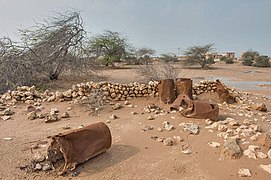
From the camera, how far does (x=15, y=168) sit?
11.1 ft

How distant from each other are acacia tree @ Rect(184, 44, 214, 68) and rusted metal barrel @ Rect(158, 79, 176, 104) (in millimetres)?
22094

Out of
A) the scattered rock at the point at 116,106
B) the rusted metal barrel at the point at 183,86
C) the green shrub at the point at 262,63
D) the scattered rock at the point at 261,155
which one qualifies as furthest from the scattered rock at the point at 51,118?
the green shrub at the point at 262,63

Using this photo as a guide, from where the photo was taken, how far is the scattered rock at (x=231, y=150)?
134 inches

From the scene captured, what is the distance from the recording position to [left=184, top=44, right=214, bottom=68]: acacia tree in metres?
28.4

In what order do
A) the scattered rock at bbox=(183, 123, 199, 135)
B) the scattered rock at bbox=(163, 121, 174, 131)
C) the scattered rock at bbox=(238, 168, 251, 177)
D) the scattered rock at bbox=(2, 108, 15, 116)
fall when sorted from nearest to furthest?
the scattered rock at bbox=(238, 168, 251, 177) → the scattered rock at bbox=(183, 123, 199, 135) → the scattered rock at bbox=(163, 121, 174, 131) → the scattered rock at bbox=(2, 108, 15, 116)

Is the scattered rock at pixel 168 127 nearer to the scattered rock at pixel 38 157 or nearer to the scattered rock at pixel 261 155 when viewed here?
the scattered rock at pixel 261 155

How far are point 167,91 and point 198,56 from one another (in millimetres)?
22950

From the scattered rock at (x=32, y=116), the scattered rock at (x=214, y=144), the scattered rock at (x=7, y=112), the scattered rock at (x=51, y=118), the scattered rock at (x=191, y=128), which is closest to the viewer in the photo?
the scattered rock at (x=214, y=144)

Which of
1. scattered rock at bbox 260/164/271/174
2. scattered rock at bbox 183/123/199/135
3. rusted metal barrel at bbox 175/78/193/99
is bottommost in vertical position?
scattered rock at bbox 260/164/271/174

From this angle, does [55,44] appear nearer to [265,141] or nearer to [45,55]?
[45,55]

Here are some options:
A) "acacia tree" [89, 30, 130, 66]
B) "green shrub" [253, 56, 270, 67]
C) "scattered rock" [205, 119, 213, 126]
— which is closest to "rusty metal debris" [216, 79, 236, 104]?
"scattered rock" [205, 119, 213, 126]

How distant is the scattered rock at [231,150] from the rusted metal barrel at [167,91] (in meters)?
3.27

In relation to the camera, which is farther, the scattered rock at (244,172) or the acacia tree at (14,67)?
the acacia tree at (14,67)

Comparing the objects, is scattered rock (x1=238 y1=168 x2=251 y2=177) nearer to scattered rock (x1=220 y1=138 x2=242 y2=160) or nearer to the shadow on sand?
scattered rock (x1=220 y1=138 x2=242 y2=160)
